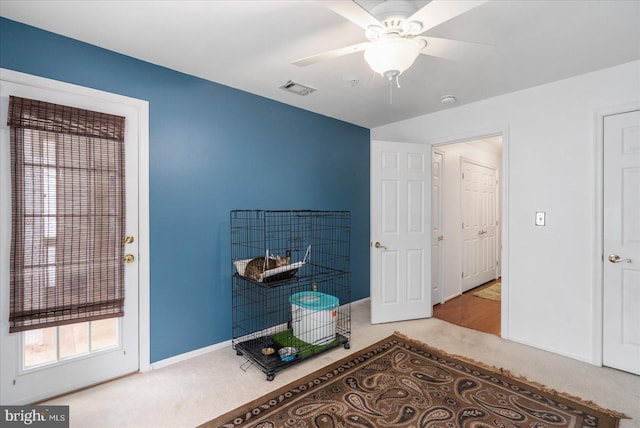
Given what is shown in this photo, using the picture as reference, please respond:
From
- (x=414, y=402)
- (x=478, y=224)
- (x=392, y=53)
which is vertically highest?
(x=392, y=53)

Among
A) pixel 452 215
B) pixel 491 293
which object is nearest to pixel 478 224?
pixel 452 215

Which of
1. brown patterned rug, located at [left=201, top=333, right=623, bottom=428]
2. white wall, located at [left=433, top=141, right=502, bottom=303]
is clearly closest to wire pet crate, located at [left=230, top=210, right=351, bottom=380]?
brown patterned rug, located at [left=201, top=333, right=623, bottom=428]

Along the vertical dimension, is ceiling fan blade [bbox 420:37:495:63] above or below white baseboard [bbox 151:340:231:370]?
above

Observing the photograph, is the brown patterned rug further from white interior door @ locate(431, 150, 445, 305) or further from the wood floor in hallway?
white interior door @ locate(431, 150, 445, 305)

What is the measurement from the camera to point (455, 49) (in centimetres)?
Answer: 156

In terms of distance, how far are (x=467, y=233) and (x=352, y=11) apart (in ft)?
13.7

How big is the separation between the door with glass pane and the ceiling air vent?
1299mm

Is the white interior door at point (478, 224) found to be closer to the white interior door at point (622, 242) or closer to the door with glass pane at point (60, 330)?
the white interior door at point (622, 242)

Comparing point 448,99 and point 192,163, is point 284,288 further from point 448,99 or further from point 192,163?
point 448,99

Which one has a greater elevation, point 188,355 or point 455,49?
point 455,49

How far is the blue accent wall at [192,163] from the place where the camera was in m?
2.15

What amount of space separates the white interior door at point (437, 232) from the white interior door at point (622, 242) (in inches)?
67.3

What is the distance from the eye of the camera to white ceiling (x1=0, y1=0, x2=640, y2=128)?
177 cm

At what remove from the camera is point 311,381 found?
7.52 ft
